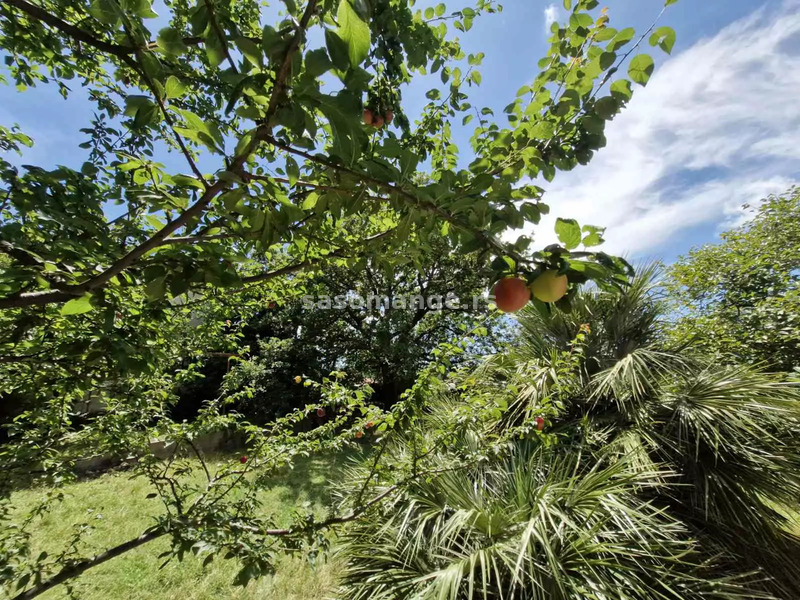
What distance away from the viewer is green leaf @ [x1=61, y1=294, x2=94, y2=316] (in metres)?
0.70

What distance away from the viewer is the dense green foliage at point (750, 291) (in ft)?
11.1

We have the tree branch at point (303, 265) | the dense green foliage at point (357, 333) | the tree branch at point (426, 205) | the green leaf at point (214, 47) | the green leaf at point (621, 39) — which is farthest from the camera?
the dense green foliage at point (357, 333)

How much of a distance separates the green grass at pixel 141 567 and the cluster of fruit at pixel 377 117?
67.4 inches

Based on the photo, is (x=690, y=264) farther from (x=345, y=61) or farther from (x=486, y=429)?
(x=345, y=61)

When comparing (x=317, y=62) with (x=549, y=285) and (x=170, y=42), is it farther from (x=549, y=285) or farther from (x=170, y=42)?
(x=549, y=285)

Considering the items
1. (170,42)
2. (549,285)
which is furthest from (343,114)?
(549,285)

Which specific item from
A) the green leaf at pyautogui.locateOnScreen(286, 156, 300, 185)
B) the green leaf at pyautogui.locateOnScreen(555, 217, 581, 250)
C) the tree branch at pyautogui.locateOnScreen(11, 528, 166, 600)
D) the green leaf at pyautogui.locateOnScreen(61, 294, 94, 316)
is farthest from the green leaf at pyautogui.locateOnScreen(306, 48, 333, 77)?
the tree branch at pyautogui.locateOnScreen(11, 528, 166, 600)

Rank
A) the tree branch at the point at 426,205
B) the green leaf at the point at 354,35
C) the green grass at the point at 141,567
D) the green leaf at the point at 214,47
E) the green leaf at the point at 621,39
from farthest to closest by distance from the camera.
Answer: the green grass at the point at 141,567
the green leaf at the point at 621,39
the tree branch at the point at 426,205
the green leaf at the point at 214,47
the green leaf at the point at 354,35

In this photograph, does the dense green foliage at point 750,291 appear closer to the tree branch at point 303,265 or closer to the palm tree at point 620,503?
the palm tree at point 620,503

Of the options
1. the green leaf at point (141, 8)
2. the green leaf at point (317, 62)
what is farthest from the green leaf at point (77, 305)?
the green leaf at point (317, 62)

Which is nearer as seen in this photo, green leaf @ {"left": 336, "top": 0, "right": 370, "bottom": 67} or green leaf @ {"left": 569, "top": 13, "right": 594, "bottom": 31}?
green leaf @ {"left": 336, "top": 0, "right": 370, "bottom": 67}

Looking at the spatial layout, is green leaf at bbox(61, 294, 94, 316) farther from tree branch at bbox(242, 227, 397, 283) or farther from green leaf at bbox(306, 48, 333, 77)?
green leaf at bbox(306, 48, 333, 77)

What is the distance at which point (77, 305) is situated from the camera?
2.31 ft

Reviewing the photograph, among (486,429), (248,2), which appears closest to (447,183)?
(248,2)
